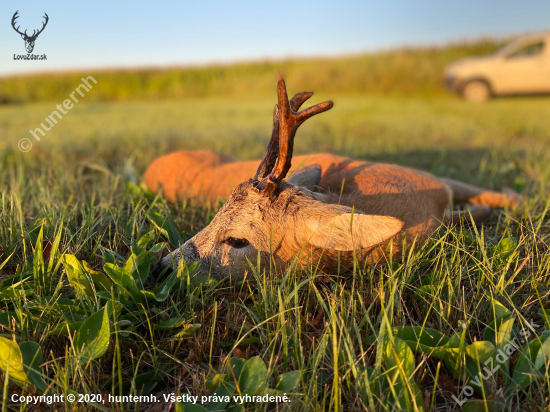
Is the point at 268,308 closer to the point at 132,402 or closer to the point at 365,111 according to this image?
the point at 132,402

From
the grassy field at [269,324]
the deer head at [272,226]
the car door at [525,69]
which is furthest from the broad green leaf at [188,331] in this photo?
the car door at [525,69]

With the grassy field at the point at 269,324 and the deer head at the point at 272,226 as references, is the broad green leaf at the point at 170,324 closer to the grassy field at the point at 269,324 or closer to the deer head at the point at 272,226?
the grassy field at the point at 269,324

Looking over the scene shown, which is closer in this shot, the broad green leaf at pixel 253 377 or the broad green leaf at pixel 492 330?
the broad green leaf at pixel 253 377

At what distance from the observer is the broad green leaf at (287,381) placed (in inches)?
63.2

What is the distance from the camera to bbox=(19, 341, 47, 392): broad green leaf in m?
1.64

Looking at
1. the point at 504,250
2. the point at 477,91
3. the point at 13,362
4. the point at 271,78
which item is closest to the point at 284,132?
the point at 504,250

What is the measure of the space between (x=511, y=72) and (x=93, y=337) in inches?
710

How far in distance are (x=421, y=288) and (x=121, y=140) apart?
619 cm

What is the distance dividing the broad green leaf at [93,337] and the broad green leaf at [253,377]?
23.2 inches

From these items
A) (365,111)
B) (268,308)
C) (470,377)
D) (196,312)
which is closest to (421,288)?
(470,377)

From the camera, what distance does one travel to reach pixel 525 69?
51.4 ft

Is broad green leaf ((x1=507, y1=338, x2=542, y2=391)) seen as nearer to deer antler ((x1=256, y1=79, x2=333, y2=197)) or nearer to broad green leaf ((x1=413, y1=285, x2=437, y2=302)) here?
broad green leaf ((x1=413, y1=285, x2=437, y2=302))

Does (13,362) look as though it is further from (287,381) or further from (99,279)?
(287,381)

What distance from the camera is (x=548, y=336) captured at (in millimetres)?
1761
